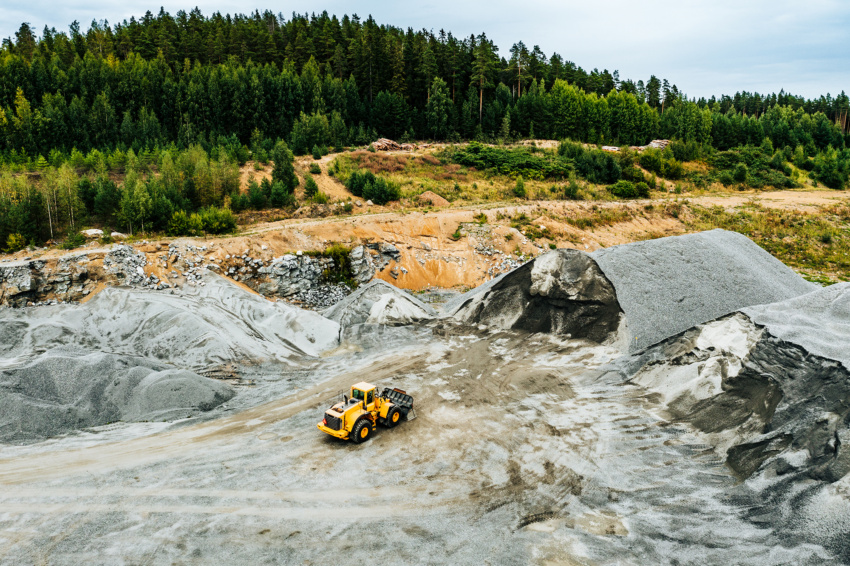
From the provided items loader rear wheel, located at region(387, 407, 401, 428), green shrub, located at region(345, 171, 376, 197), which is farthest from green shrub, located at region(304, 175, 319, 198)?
loader rear wheel, located at region(387, 407, 401, 428)

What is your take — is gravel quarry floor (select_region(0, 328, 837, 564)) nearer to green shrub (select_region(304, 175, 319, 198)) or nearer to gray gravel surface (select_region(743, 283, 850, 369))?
gray gravel surface (select_region(743, 283, 850, 369))

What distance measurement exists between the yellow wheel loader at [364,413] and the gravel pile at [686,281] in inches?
379

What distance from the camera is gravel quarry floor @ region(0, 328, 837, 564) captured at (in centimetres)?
962

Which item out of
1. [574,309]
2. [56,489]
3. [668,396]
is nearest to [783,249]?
[574,309]

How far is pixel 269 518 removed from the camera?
10.7 meters

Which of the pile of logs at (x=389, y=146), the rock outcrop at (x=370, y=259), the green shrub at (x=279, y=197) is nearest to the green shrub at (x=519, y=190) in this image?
the pile of logs at (x=389, y=146)

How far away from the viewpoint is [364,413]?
1392cm

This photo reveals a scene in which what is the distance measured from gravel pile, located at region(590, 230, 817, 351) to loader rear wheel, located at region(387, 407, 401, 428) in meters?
9.85

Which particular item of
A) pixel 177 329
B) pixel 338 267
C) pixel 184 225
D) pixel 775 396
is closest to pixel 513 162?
pixel 338 267

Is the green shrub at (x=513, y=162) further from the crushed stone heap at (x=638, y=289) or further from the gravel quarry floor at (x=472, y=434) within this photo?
the gravel quarry floor at (x=472, y=434)

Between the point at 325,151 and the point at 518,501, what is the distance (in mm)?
48093

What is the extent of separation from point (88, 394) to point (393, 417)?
9549 mm

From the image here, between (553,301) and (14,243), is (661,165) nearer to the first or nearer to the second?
(553,301)

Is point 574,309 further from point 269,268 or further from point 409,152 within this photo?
point 409,152
